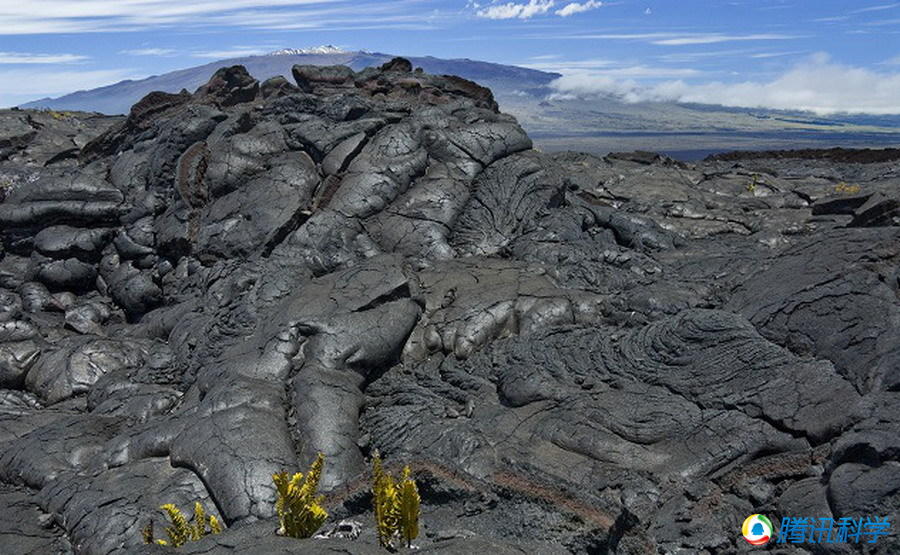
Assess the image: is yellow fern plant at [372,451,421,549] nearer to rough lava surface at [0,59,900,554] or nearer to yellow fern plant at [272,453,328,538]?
rough lava surface at [0,59,900,554]

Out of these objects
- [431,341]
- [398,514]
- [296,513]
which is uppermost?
[398,514]

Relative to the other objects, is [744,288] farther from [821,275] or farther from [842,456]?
[842,456]

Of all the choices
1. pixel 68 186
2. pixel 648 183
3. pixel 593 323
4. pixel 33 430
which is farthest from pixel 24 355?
pixel 648 183

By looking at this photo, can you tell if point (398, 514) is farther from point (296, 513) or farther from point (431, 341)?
point (431, 341)

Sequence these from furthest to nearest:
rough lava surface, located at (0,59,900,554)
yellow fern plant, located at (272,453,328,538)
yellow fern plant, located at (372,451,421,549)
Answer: rough lava surface, located at (0,59,900,554) < yellow fern plant, located at (272,453,328,538) < yellow fern plant, located at (372,451,421,549)

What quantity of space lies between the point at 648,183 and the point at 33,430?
18.8 metres

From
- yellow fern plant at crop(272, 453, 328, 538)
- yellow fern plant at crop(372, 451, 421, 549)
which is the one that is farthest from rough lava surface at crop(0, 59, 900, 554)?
yellow fern plant at crop(372, 451, 421, 549)

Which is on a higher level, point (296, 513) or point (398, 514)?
point (398, 514)

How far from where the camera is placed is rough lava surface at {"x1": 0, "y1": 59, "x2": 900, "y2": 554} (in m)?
8.43

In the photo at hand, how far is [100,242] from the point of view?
1956cm

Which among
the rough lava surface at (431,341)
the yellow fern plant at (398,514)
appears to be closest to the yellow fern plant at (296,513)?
the rough lava surface at (431,341)

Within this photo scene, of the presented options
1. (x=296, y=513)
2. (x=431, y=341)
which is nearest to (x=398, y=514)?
(x=296, y=513)

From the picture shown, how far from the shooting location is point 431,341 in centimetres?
1360

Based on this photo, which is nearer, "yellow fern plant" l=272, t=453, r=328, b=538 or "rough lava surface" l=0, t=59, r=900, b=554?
"yellow fern plant" l=272, t=453, r=328, b=538
